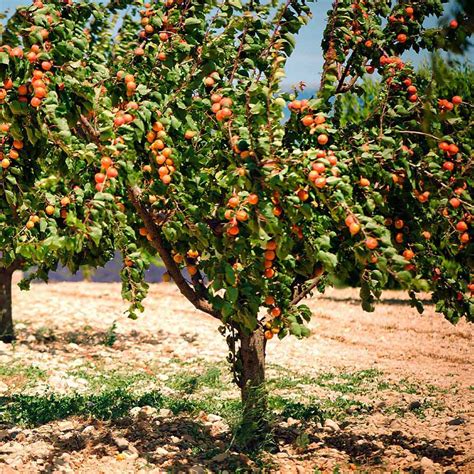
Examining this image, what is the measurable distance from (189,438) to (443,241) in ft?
9.57

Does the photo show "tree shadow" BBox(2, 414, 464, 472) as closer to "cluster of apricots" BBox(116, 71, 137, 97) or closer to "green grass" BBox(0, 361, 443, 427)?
"green grass" BBox(0, 361, 443, 427)

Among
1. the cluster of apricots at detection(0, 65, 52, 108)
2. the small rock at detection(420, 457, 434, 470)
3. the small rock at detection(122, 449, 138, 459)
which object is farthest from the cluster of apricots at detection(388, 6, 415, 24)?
the small rock at detection(122, 449, 138, 459)

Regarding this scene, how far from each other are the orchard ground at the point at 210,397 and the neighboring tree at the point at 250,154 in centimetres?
76

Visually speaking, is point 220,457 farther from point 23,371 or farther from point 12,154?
point 23,371

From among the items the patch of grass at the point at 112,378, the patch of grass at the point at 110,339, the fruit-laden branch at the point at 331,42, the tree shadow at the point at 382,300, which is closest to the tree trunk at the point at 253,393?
the fruit-laden branch at the point at 331,42

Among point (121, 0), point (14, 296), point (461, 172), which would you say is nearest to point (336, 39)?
point (461, 172)

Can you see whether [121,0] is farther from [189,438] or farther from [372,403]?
[372,403]

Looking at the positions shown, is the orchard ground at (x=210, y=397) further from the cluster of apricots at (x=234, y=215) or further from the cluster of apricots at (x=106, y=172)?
the cluster of apricots at (x=106, y=172)

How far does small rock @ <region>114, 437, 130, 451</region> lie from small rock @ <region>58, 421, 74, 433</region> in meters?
0.60

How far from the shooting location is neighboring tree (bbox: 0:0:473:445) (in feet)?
12.6

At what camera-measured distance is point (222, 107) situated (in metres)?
4.10

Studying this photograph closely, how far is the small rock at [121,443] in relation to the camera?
538 cm

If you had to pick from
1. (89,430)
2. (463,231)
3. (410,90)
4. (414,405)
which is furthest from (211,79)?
(414,405)

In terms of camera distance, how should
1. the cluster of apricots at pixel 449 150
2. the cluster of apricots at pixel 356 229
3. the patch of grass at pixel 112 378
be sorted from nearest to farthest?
the cluster of apricots at pixel 356 229
the cluster of apricots at pixel 449 150
the patch of grass at pixel 112 378
